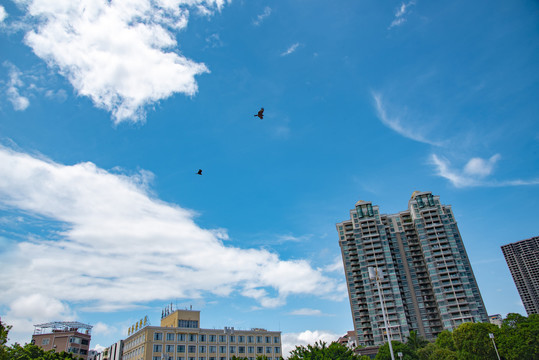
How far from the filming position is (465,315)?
98.4 metres

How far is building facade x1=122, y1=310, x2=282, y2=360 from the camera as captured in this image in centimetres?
7444

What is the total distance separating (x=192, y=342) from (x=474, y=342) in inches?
2197

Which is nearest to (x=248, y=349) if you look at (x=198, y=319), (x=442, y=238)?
(x=198, y=319)

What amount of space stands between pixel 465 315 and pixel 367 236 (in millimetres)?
35225

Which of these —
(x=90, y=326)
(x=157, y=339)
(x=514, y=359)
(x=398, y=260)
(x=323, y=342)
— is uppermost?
(x=398, y=260)

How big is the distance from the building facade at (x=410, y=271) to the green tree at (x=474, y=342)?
34254mm

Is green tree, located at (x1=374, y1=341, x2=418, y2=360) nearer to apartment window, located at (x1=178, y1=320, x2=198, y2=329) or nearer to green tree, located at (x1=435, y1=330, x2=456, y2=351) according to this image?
green tree, located at (x1=435, y1=330, x2=456, y2=351)

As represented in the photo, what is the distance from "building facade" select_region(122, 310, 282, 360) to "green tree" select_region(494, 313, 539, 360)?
4633cm

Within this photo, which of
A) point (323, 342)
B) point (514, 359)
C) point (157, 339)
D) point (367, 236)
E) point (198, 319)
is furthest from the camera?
point (367, 236)

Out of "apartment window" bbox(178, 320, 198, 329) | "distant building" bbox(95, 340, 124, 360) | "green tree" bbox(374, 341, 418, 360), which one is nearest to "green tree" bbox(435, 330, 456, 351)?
"green tree" bbox(374, 341, 418, 360)

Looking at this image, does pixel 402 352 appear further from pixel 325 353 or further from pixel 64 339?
pixel 64 339

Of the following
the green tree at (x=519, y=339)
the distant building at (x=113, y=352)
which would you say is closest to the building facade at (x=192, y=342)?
the distant building at (x=113, y=352)

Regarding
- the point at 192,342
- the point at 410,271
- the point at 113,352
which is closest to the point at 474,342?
the point at 410,271

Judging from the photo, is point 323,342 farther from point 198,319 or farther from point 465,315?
point 465,315
